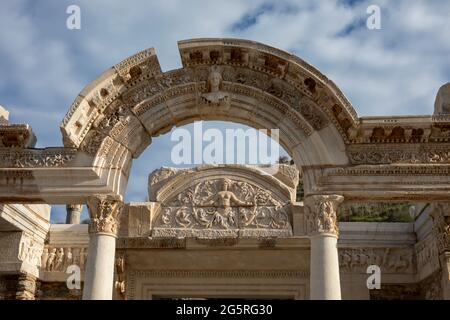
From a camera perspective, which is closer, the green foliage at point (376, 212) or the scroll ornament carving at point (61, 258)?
the scroll ornament carving at point (61, 258)

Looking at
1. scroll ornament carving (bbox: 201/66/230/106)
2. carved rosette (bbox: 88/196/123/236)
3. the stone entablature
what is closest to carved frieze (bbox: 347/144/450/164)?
scroll ornament carving (bbox: 201/66/230/106)

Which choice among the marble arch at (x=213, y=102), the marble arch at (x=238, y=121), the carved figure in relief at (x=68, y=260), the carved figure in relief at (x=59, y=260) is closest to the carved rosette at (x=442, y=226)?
the marble arch at (x=238, y=121)

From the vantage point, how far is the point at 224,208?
43.2 feet

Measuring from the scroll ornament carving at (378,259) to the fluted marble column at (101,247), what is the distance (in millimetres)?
5808

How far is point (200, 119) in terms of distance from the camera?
32.6ft

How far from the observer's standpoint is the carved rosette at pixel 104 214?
29.3ft

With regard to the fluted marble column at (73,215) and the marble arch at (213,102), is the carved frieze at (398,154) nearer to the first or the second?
the marble arch at (213,102)

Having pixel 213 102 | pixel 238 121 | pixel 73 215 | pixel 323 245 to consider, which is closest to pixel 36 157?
pixel 213 102

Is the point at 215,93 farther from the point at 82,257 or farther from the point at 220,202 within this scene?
the point at 82,257
